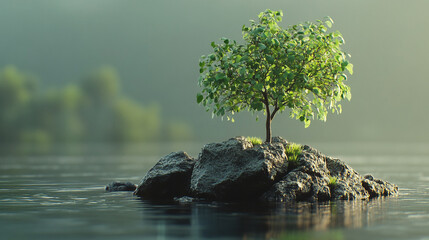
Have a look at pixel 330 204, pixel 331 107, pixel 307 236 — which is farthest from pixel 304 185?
pixel 307 236

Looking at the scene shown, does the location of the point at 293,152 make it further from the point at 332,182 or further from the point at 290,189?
the point at 290,189

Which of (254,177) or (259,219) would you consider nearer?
(259,219)

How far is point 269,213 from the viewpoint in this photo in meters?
21.7

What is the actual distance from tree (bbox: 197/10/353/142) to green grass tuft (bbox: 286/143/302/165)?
1370 millimetres

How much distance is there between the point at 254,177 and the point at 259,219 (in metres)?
7.19

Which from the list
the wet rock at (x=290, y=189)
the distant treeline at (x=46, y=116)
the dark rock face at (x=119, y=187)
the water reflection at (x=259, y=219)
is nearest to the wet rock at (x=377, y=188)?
the water reflection at (x=259, y=219)

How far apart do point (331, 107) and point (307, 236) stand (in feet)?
44.5

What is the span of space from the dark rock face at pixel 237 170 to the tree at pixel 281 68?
2.21 meters

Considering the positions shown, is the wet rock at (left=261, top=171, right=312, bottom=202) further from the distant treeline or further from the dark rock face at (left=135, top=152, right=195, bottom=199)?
the distant treeline

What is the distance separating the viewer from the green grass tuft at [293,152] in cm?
2867

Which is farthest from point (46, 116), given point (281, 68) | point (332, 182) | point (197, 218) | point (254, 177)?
point (197, 218)

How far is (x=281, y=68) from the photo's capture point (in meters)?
29.6

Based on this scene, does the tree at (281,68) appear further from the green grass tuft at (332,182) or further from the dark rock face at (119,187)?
the dark rock face at (119,187)

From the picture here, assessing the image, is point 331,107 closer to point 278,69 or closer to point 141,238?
point 278,69
